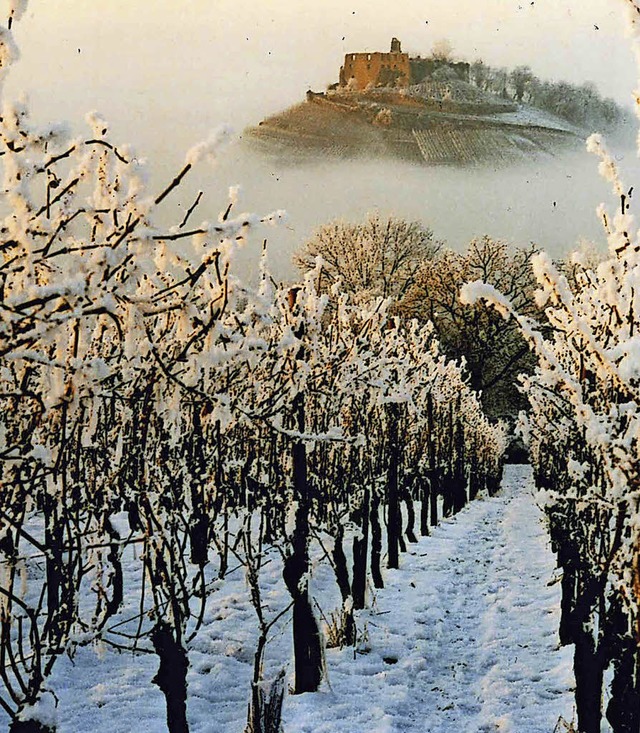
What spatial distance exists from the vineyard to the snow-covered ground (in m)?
0.06

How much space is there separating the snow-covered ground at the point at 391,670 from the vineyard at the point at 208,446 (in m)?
0.06

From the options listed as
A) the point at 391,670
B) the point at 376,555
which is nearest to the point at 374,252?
the point at 376,555

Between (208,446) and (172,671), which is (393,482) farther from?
(172,671)

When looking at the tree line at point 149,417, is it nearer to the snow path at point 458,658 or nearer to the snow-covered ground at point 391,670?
the snow-covered ground at point 391,670

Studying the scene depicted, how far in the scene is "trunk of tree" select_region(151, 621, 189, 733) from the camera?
3.93 m

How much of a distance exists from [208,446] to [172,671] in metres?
3.08

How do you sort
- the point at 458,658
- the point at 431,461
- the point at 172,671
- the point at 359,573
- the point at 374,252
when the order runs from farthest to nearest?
the point at 374,252
the point at 431,461
the point at 359,573
the point at 458,658
the point at 172,671

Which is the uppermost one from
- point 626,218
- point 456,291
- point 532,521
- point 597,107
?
point 597,107

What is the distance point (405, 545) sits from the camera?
1207 cm

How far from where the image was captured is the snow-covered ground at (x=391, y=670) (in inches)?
202

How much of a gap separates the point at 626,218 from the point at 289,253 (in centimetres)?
3433

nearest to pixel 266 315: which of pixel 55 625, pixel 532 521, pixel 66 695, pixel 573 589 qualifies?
pixel 55 625

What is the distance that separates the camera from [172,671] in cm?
397

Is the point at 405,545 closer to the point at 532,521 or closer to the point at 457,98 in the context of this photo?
the point at 532,521
